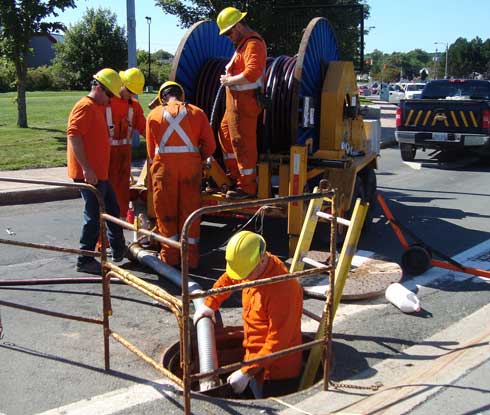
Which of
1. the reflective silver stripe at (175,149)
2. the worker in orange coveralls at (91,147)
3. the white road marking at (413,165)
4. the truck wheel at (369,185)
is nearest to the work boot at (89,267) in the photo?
the worker in orange coveralls at (91,147)

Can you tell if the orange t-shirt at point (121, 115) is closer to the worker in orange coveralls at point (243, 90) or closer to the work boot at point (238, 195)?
the worker in orange coveralls at point (243, 90)

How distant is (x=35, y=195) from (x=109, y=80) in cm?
461

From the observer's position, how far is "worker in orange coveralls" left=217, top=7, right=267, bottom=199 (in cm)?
647

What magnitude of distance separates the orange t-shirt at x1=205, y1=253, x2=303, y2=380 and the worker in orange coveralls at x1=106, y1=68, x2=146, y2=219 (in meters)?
3.27

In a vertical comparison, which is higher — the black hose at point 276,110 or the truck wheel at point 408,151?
the black hose at point 276,110

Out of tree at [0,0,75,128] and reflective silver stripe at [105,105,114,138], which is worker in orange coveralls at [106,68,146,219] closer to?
reflective silver stripe at [105,105,114,138]

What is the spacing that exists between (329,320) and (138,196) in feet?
13.8

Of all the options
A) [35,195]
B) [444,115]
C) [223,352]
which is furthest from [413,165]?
[223,352]

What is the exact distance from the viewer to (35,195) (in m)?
10.1

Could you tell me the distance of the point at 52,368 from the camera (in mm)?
4215

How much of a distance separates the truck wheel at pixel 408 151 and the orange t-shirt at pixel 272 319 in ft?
38.8

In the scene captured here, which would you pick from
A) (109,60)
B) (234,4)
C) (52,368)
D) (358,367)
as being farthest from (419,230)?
(109,60)

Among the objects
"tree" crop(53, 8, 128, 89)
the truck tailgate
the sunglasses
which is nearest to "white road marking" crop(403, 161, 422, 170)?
the truck tailgate

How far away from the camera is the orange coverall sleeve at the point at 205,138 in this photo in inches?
244
